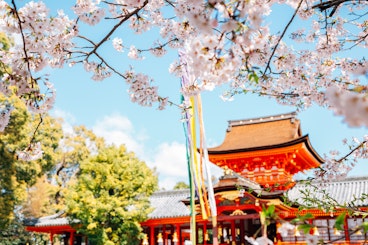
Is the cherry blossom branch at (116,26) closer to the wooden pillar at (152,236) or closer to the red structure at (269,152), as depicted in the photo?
the red structure at (269,152)

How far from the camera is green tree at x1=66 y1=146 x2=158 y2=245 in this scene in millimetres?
15093

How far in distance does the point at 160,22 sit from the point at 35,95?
140 cm

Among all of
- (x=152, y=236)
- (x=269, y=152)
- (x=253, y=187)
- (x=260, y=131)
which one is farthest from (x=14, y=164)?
(x=260, y=131)

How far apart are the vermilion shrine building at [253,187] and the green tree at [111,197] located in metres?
1.25

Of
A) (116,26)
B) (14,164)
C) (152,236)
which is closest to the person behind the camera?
(116,26)

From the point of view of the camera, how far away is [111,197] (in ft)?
50.6

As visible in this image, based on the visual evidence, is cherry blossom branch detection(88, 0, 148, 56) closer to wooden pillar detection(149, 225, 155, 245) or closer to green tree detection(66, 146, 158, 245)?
green tree detection(66, 146, 158, 245)

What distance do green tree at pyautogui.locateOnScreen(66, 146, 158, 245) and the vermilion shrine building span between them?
1246mm

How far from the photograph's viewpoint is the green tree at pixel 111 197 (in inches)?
594

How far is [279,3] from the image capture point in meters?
3.35

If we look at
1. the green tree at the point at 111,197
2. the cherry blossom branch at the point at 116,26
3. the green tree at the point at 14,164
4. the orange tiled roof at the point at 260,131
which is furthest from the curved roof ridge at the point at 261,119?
the cherry blossom branch at the point at 116,26

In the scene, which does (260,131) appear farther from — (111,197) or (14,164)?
(14,164)

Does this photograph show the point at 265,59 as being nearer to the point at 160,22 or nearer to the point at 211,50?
the point at 160,22

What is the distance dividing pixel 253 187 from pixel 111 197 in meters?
5.07
